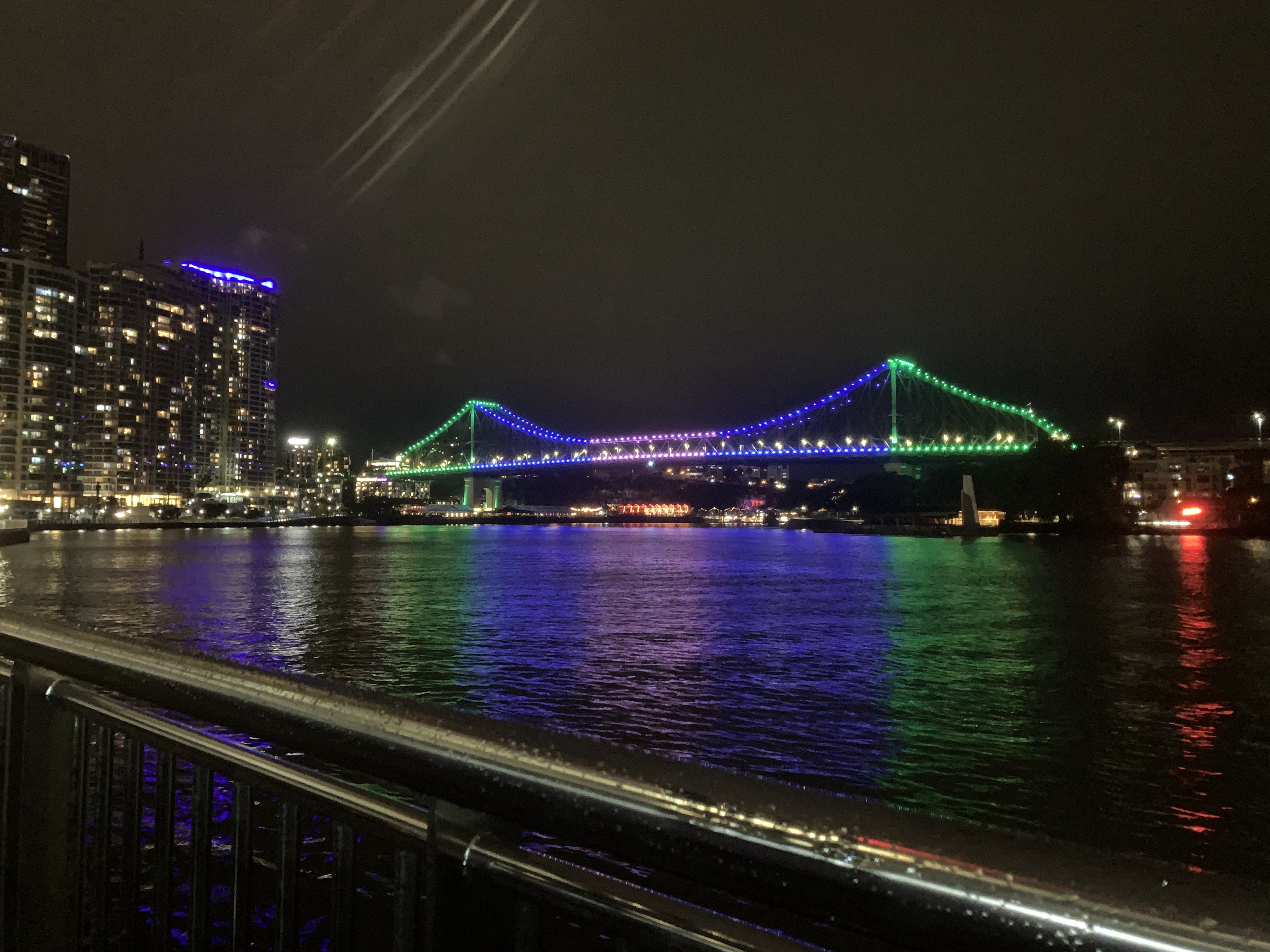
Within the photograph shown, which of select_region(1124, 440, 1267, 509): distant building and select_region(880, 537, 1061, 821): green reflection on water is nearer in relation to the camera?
select_region(880, 537, 1061, 821): green reflection on water

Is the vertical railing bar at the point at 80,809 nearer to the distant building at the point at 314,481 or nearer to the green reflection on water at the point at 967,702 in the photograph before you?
the green reflection on water at the point at 967,702

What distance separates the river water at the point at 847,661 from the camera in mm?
7090

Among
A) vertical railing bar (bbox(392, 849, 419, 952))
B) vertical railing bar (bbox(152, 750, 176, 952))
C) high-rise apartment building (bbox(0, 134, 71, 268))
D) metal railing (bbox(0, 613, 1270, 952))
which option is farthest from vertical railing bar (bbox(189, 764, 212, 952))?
high-rise apartment building (bbox(0, 134, 71, 268))

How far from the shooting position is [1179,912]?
68cm

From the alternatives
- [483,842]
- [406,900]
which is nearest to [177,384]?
[406,900]

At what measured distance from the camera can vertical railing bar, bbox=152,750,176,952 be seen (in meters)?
1.76

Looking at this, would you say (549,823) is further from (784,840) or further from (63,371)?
(63,371)

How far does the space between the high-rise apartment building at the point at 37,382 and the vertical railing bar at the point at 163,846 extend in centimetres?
10705

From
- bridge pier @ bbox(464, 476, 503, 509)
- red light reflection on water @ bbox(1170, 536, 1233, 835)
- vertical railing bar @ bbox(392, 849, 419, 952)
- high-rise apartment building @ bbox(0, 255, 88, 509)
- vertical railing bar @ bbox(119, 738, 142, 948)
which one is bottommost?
red light reflection on water @ bbox(1170, 536, 1233, 835)

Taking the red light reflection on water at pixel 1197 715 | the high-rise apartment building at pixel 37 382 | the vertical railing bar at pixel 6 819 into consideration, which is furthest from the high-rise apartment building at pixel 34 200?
the vertical railing bar at pixel 6 819

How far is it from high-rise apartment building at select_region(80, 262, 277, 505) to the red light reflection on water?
114626 millimetres

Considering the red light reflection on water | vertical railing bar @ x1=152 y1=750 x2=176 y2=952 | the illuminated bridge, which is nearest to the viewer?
vertical railing bar @ x1=152 y1=750 x2=176 y2=952

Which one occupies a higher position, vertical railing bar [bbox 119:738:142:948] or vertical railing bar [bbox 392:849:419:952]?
vertical railing bar [bbox 392:849:419:952]

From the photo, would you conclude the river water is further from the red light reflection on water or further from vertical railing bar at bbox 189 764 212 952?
vertical railing bar at bbox 189 764 212 952
